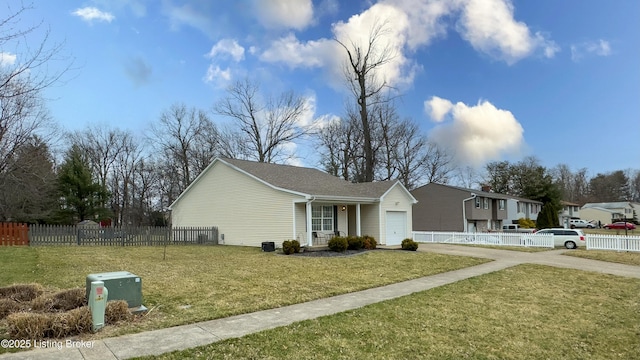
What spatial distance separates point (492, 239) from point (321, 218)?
12588 millimetres

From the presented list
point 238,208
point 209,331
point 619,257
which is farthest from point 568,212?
point 209,331

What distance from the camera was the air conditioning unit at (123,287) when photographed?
6397 millimetres

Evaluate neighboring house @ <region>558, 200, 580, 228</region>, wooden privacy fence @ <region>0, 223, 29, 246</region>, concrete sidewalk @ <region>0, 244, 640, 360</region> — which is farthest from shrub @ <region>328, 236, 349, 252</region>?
neighboring house @ <region>558, 200, 580, 228</region>

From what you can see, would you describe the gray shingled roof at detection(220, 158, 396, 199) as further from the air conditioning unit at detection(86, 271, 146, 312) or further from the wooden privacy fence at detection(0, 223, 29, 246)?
the air conditioning unit at detection(86, 271, 146, 312)

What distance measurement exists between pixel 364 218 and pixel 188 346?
1890 centimetres

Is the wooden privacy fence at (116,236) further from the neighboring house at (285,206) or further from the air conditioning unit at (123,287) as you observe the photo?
the air conditioning unit at (123,287)

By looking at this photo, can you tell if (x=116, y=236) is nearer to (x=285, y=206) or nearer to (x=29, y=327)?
(x=285, y=206)

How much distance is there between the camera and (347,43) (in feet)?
109

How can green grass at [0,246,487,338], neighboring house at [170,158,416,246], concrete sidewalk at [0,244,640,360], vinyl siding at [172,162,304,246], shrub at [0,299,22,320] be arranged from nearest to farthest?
1. concrete sidewalk at [0,244,640,360]
2. shrub at [0,299,22,320]
3. green grass at [0,246,487,338]
4. neighboring house at [170,158,416,246]
5. vinyl siding at [172,162,304,246]

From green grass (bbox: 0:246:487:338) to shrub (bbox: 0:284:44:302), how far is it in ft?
4.95

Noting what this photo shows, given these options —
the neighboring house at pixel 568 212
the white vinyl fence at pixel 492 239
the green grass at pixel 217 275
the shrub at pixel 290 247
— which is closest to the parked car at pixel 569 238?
the white vinyl fence at pixel 492 239

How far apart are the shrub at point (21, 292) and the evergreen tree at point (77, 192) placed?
31.7m

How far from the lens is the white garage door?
23500 mm

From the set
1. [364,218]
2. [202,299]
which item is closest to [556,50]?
[364,218]
